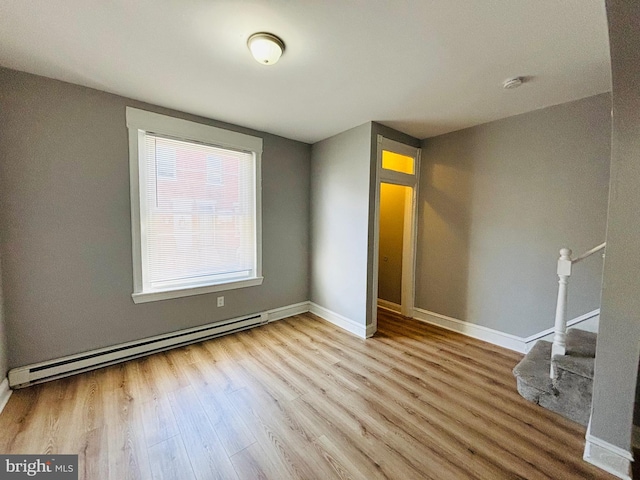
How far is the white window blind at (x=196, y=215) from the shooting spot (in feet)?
8.64

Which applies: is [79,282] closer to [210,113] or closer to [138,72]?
[138,72]

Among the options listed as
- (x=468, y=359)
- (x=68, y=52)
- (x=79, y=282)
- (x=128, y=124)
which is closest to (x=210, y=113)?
(x=128, y=124)

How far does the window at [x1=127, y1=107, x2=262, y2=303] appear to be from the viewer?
2.55 m

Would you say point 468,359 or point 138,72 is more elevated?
point 138,72

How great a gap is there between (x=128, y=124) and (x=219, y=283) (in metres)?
1.88

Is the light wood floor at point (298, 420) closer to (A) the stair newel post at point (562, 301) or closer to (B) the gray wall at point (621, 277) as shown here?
(B) the gray wall at point (621, 277)

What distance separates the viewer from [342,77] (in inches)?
80.4

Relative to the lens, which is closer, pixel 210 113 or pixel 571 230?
pixel 571 230

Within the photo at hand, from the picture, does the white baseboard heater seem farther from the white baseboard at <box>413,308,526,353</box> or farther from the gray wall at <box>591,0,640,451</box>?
the gray wall at <box>591,0,640,451</box>

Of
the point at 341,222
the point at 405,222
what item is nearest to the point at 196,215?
the point at 341,222

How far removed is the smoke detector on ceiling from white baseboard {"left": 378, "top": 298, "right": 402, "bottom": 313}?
10.1 feet

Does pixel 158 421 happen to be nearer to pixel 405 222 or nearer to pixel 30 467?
pixel 30 467

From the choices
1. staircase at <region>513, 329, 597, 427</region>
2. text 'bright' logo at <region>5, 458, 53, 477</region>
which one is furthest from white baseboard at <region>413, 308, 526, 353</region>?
text 'bright' logo at <region>5, 458, 53, 477</region>
